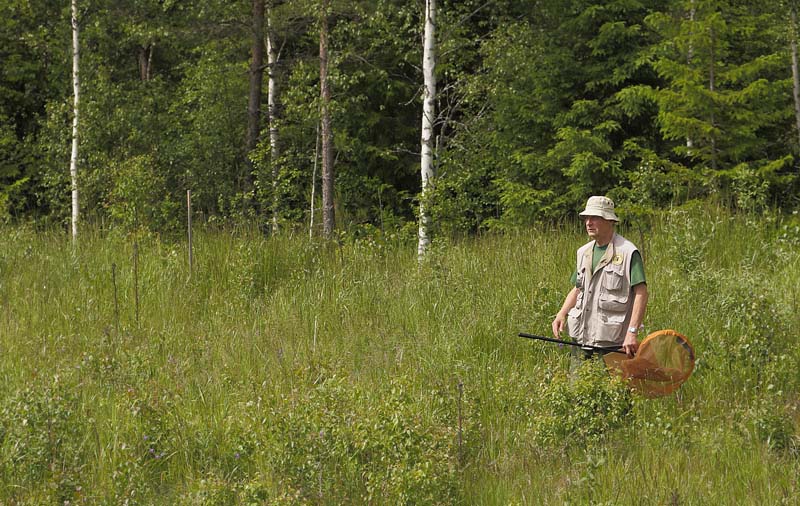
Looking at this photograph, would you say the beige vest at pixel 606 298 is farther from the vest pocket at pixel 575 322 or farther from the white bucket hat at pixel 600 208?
the white bucket hat at pixel 600 208

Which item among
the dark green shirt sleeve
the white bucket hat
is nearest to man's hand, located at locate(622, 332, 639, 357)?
the dark green shirt sleeve

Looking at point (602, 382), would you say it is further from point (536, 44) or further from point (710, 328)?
point (536, 44)

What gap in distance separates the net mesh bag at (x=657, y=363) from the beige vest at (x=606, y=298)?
0.60 ft

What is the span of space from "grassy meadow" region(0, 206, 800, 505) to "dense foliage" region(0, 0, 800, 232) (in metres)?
2.34

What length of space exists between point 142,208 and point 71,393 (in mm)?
10407

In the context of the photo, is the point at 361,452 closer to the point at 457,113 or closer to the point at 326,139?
the point at 326,139

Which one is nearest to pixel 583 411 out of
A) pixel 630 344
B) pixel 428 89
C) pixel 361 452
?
pixel 630 344

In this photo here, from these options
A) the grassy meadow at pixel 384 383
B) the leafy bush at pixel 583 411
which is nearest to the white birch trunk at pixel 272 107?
the grassy meadow at pixel 384 383

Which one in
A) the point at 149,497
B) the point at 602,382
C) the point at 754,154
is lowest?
the point at 149,497

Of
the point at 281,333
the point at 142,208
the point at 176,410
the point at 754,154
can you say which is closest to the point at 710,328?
the point at 281,333

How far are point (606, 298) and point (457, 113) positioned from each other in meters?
15.6

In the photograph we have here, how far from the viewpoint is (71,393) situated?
647 cm

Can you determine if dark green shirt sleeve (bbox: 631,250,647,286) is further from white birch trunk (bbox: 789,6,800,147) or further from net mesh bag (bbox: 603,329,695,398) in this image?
white birch trunk (bbox: 789,6,800,147)

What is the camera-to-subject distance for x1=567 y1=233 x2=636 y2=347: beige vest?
21.0 ft
